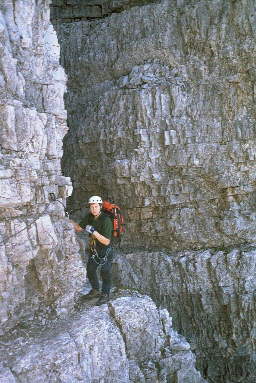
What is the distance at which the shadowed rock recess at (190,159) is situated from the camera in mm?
10914

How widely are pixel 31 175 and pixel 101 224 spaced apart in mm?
1512

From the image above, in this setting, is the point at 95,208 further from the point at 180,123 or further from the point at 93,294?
the point at 180,123

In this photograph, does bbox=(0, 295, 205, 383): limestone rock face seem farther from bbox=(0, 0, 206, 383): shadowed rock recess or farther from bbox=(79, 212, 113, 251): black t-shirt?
bbox=(79, 212, 113, 251): black t-shirt

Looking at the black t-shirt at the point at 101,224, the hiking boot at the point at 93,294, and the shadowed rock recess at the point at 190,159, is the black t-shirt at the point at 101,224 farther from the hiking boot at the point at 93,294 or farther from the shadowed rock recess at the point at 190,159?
the shadowed rock recess at the point at 190,159

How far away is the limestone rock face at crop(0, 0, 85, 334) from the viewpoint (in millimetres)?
6961

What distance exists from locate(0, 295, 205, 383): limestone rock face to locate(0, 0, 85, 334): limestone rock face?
0.60m

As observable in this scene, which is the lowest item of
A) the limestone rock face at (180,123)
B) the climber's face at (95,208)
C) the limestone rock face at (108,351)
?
the limestone rock face at (108,351)

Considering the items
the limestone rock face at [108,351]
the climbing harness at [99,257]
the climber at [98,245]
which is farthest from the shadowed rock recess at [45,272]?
the climbing harness at [99,257]

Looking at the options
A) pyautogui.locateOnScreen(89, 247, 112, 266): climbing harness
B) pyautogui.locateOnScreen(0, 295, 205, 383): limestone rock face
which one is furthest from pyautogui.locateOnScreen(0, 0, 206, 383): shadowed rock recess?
pyautogui.locateOnScreen(89, 247, 112, 266): climbing harness

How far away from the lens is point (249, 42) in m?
10.7

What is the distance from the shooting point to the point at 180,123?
1098cm

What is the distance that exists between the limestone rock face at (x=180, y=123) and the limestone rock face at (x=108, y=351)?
364 centimetres

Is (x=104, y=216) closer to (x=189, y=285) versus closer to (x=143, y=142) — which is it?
(x=143, y=142)

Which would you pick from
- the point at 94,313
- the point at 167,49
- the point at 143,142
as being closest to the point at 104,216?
the point at 94,313
